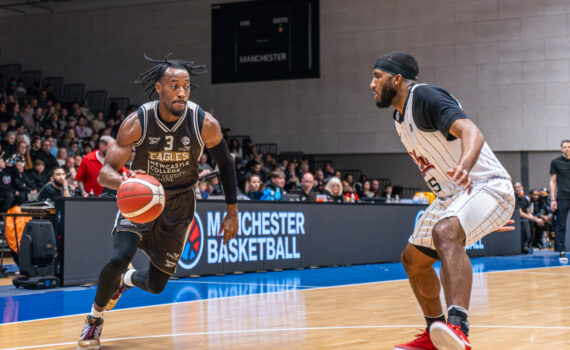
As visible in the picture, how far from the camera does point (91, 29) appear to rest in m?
24.1

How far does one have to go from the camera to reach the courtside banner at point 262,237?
874 centimetres

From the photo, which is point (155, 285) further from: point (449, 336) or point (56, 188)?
point (56, 188)

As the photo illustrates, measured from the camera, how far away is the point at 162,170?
16.6 feet

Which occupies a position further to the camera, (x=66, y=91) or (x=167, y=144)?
(x=66, y=91)

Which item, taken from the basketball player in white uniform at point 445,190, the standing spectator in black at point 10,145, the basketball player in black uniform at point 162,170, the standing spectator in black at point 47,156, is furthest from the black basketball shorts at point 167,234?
the standing spectator in black at point 10,145

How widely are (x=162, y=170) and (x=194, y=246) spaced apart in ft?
16.3

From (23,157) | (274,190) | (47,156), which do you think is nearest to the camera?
(274,190)

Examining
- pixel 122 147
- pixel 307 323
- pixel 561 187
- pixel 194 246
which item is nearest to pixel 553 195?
pixel 561 187

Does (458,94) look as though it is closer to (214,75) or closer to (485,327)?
(214,75)

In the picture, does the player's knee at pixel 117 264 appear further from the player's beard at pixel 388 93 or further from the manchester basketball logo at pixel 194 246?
the manchester basketball logo at pixel 194 246

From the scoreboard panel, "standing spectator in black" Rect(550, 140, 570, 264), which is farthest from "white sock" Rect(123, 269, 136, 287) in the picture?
the scoreboard panel

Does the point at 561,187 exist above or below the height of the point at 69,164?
below

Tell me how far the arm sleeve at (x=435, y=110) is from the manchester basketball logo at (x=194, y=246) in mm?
5997

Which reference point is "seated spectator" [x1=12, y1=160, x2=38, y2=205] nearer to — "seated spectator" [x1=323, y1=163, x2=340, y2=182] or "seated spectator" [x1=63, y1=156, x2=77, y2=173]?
"seated spectator" [x1=63, y1=156, x2=77, y2=173]
